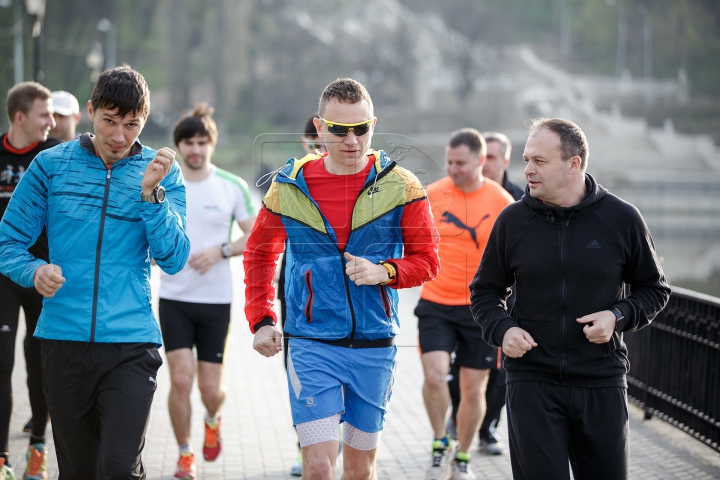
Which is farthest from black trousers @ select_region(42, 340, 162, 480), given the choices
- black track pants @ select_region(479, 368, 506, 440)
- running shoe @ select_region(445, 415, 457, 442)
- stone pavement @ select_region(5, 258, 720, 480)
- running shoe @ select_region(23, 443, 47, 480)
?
black track pants @ select_region(479, 368, 506, 440)

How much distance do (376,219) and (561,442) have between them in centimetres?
125

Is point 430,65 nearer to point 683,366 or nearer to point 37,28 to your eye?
point 37,28

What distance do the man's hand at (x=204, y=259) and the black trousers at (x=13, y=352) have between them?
1054 mm

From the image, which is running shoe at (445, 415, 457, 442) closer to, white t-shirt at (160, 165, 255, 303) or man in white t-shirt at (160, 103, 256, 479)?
man in white t-shirt at (160, 103, 256, 479)

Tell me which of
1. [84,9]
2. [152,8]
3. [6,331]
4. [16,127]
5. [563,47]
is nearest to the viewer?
[6,331]

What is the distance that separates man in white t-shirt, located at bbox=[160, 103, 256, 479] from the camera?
6.27m

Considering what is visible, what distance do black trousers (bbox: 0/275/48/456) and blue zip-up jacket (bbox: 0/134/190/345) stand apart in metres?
1.77

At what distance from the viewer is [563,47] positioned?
9638cm

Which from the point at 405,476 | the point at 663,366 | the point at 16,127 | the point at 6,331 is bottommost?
the point at 405,476

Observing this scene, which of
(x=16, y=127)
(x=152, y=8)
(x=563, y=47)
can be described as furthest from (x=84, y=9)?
(x=16, y=127)

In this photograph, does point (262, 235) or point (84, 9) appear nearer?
point (262, 235)

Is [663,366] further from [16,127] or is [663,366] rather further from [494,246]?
[16,127]

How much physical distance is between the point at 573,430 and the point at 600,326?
0.50 m

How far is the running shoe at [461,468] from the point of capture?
20.7 feet
